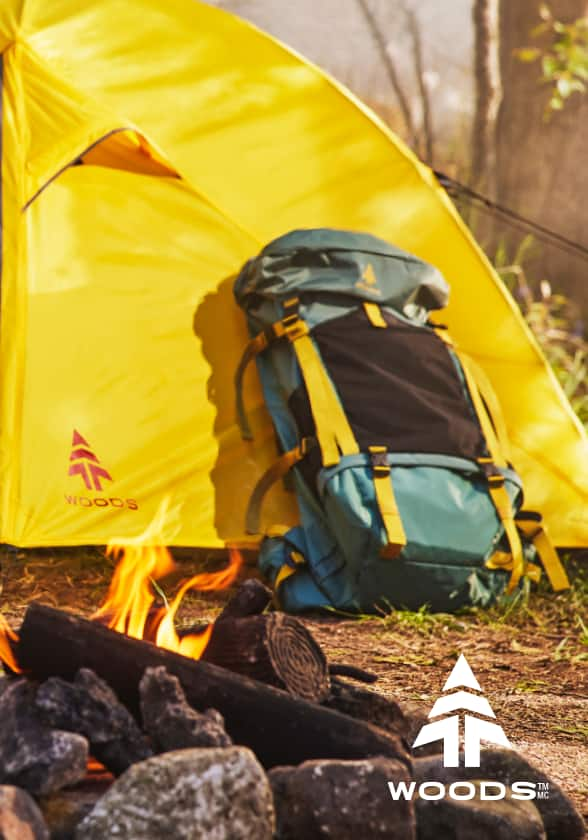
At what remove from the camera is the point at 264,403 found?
4.23m

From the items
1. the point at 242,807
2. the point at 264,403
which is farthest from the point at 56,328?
the point at 242,807

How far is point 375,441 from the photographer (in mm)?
3834

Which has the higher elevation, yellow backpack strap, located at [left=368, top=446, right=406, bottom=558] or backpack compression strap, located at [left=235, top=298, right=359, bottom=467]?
backpack compression strap, located at [left=235, top=298, right=359, bottom=467]

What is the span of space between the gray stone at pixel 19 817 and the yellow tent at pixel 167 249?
2.10 m

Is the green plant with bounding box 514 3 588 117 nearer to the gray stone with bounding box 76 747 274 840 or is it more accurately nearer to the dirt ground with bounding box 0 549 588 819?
the dirt ground with bounding box 0 549 588 819

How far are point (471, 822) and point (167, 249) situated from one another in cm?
273

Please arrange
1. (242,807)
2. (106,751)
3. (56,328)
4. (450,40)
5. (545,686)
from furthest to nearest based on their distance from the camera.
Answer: (450,40), (56,328), (545,686), (106,751), (242,807)

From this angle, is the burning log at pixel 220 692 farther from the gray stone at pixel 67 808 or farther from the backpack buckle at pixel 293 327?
the backpack buckle at pixel 293 327

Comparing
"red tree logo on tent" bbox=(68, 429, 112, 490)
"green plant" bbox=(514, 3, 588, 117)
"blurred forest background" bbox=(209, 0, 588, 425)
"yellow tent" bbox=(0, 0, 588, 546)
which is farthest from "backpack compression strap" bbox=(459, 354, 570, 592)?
"green plant" bbox=(514, 3, 588, 117)

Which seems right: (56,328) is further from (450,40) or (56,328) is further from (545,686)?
(450,40)

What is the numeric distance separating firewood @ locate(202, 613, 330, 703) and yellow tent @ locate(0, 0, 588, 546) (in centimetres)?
175

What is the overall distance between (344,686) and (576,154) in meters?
5.20

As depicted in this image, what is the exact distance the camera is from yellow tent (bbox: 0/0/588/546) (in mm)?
3998

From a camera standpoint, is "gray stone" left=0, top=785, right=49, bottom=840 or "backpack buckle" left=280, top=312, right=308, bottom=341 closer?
"gray stone" left=0, top=785, right=49, bottom=840
